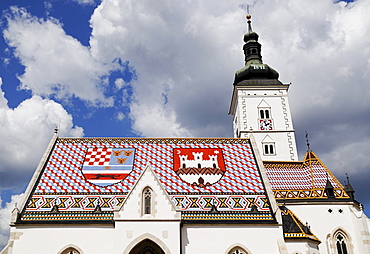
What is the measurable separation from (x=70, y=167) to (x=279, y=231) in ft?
41.2

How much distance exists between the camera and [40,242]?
58.5ft

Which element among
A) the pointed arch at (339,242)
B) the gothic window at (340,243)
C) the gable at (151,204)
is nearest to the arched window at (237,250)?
the gable at (151,204)

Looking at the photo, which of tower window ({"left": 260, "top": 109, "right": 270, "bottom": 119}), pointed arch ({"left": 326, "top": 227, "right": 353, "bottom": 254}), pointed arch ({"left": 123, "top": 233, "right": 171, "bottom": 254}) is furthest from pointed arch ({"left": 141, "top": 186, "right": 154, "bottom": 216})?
tower window ({"left": 260, "top": 109, "right": 270, "bottom": 119})

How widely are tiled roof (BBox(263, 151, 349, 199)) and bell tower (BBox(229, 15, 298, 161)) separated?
6.58 m

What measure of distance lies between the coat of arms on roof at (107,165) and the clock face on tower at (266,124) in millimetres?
17765

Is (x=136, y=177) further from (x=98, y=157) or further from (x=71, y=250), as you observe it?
(x=71, y=250)

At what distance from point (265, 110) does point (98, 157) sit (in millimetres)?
21204

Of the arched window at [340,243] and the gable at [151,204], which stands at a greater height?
the gable at [151,204]

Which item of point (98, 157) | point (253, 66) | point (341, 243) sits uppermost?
point (253, 66)

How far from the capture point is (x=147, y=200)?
18.2 metres

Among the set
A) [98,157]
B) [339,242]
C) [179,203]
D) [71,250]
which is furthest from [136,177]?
[339,242]

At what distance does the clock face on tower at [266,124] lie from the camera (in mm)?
37031

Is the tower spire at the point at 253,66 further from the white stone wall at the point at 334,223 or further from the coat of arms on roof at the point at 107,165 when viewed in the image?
the coat of arms on roof at the point at 107,165

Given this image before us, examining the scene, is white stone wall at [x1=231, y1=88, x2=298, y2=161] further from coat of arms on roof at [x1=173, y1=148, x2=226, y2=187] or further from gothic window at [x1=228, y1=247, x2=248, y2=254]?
gothic window at [x1=228, y1=247, x2=248, y2=254]
